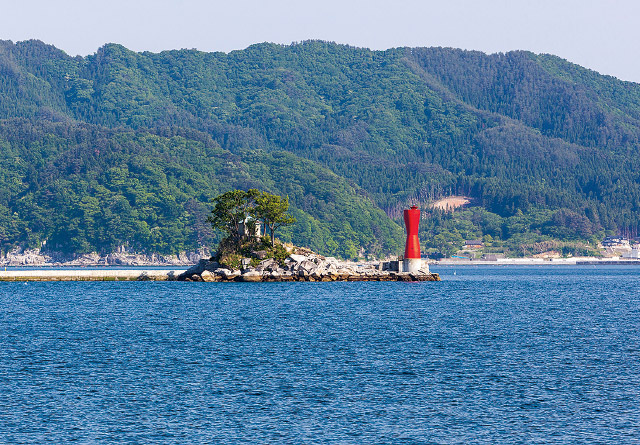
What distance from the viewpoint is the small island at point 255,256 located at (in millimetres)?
134625

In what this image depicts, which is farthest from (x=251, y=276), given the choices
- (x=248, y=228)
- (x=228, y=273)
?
(x=248, y=228)

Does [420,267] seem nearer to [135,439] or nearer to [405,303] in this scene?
[405,303]

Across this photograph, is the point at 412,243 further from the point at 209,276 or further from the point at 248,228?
the point at 209,276

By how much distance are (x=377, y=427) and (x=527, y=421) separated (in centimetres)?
637

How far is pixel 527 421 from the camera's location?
4066 centimetres

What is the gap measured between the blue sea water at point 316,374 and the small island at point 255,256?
37.8 m

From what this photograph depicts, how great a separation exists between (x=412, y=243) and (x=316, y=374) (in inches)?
3429

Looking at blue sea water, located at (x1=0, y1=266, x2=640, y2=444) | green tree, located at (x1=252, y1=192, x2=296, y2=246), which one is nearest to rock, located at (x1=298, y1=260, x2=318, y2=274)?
green tree, located at (x1=252, y1=192, x2=296, y2=246)

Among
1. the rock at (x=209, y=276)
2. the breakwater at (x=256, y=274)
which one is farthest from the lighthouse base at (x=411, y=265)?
the rock at (x=209, y=276)

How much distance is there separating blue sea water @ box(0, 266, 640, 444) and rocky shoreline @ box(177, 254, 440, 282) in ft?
124

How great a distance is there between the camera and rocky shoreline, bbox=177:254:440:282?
135 m

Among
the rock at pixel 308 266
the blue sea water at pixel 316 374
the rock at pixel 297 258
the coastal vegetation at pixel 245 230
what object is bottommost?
the blue sea water at pixel 316 374

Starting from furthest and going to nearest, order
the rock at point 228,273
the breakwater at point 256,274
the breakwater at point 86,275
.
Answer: the breakwater at point 256,274
the rock at point 228,273
the breakwater at point 86,275

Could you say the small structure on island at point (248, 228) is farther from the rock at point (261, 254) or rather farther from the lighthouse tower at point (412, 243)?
the lighthouse tower at point (412, 243)
